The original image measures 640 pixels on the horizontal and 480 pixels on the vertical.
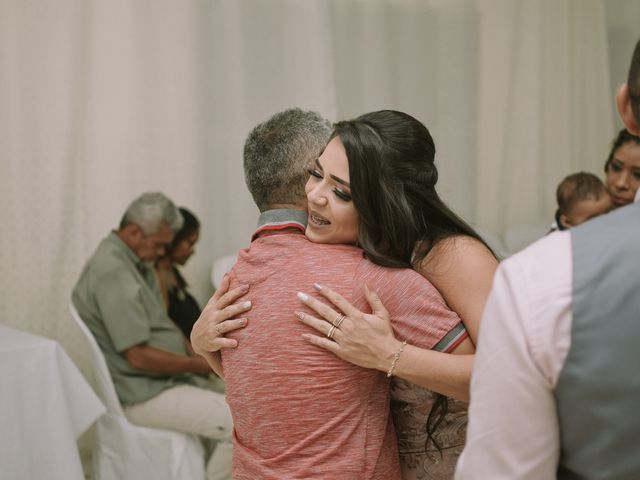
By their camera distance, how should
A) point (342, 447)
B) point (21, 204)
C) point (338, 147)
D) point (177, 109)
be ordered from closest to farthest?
point (342, 447)
point (338, 147)
point (21, 204)
point (177, 109)

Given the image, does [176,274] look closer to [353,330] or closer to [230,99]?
[230,99]

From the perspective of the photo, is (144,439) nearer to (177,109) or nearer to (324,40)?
(177,109)

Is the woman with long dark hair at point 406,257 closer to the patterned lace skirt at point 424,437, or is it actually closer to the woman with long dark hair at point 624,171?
the patterned lace skirt at point 424,437

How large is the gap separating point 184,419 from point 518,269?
224 cm

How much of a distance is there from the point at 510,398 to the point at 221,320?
66 centimetres

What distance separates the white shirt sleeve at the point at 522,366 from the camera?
2.40 feet

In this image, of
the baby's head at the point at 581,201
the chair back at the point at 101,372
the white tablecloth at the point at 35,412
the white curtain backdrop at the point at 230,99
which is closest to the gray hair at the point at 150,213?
the white curtain backdrop at the point at 230,99

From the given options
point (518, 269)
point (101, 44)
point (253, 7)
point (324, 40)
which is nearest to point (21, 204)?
point (101, 44)

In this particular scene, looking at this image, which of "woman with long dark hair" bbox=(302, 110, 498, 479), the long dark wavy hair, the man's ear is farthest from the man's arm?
the long dark wavy hair

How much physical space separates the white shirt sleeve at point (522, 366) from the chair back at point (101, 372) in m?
2.02

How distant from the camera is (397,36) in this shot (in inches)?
163

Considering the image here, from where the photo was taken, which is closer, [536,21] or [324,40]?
[324,40]

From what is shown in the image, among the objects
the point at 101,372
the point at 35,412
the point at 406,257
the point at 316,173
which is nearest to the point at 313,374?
the point at 406,257

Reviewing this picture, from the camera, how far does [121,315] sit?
2789mm
